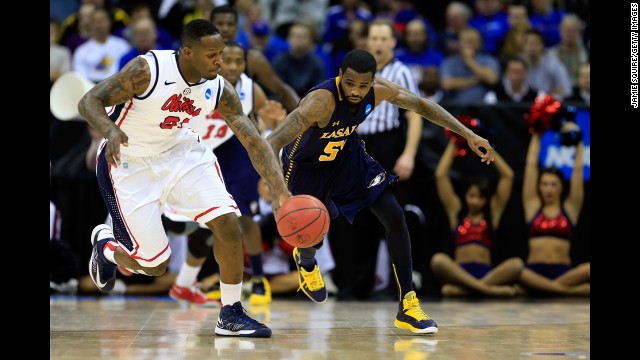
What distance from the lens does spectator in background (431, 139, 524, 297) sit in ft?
32.8

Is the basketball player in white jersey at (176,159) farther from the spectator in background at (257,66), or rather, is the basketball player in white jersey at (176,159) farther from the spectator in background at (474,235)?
the spectator in background at (474,235)

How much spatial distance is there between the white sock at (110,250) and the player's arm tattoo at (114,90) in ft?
4.61

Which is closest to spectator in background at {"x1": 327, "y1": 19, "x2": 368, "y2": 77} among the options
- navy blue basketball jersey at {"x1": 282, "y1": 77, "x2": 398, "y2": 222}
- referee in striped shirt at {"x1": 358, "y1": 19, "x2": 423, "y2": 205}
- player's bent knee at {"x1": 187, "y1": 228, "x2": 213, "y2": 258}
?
referee in striped shirt at {"x1": 358, "y1": 19, "x2": 423, "y2": 205}

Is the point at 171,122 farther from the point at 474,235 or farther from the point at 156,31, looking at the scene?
the point at 156,31

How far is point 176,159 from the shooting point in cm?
652

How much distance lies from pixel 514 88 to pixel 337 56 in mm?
2345

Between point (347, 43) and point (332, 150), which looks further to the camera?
point (347, 43)

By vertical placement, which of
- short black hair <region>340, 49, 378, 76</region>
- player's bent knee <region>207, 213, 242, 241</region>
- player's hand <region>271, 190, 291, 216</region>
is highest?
short black hair <region>340, 49, 378, 76</region>

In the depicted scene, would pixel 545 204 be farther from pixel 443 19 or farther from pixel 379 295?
pixel 443 19

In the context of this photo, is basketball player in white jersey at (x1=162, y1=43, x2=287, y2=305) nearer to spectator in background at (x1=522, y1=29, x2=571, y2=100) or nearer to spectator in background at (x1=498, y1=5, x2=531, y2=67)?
spectator in background at (x1=522, y1=29, x2=571, y2=100)

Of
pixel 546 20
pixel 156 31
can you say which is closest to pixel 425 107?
pixel 156 31

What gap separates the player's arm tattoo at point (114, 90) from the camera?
5.75m

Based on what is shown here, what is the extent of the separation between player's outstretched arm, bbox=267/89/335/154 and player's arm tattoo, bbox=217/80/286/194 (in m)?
0.10
